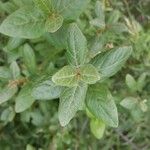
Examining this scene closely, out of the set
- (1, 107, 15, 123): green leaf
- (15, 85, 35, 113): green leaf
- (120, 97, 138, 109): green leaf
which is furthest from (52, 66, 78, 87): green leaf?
(1, 107, 15, 123): green leaf

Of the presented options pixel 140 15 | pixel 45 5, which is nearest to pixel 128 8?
pixel 140 15

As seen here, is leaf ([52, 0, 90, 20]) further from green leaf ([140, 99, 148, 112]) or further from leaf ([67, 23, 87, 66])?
green leaf ([140, 99, 148, 112])

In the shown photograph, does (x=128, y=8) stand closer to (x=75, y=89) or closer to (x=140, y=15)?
(x=140, y=15)

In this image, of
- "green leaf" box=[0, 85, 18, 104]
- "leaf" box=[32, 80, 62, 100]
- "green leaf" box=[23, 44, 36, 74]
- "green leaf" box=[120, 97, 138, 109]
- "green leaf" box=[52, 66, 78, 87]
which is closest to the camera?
"green leaf" box=[52, 66, 78, 87]

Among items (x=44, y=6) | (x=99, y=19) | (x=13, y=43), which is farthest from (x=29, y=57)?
(x=44, y=6)

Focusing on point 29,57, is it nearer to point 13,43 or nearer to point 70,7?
point 13,43

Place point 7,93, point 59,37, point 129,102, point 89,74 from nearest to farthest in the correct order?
point 89,74, point 59,37, point 7,93, point 129,102

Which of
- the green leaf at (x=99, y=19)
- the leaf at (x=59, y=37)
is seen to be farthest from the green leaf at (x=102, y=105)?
the green leaf at (x=99, y=19)

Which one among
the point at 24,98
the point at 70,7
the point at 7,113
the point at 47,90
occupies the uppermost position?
the point at 70,7
